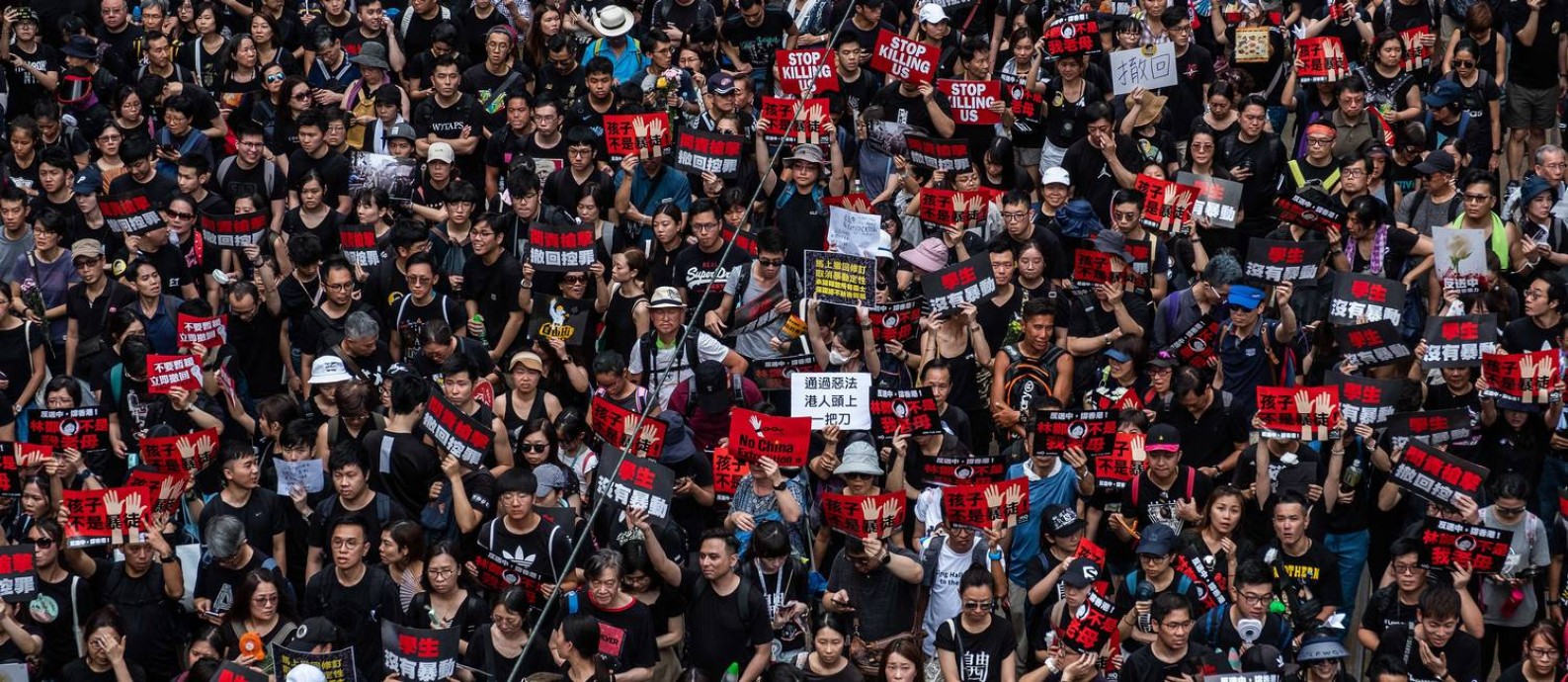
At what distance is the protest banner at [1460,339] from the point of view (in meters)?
14.0

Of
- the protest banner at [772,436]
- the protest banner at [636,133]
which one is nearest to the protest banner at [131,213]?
the protest banner at [636,133]

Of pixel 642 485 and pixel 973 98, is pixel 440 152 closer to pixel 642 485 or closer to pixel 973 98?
pixel 973 98

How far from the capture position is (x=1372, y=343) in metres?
14.1

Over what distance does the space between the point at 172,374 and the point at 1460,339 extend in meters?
7.39

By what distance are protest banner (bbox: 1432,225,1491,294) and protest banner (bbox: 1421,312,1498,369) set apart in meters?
0.90

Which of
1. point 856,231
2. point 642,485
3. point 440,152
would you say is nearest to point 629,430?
point 642,485

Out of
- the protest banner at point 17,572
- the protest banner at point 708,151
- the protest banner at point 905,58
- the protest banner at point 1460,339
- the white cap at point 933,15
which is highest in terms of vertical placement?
the white cap at point 933,15

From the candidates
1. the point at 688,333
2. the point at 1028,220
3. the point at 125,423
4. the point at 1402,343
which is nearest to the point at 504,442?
the point at 688,333

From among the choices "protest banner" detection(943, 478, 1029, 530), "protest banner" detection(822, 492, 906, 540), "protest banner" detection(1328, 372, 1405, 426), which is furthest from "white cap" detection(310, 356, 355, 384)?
"protest banner" detection(1328, 372, 1405, 426)

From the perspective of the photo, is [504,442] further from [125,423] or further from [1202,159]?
[1202,159]

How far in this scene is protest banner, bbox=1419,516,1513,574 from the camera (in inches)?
507

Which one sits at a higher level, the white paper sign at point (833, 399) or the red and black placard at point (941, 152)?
the red and black placard at point (941, 152)

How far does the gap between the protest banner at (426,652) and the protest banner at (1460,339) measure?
5.75 m

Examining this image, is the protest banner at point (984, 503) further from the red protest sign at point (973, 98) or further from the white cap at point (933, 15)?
the white cap at point (933, 15)
